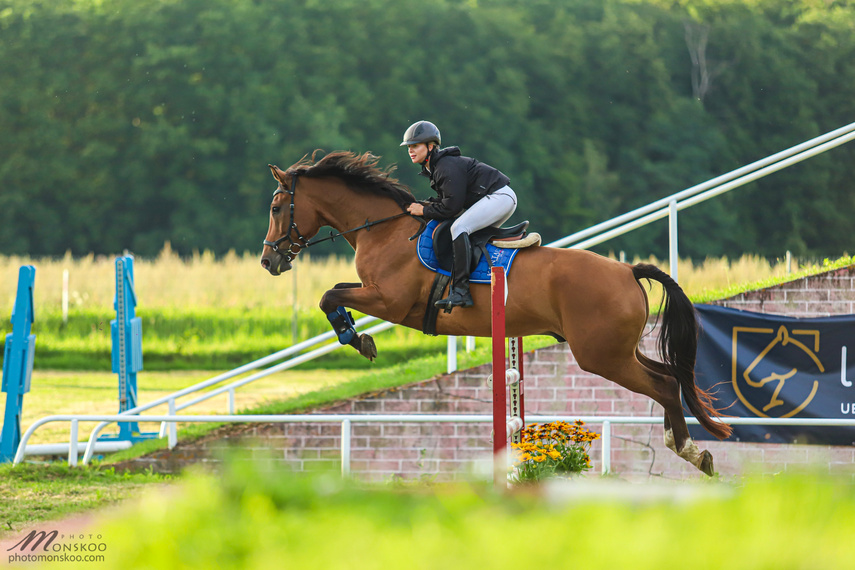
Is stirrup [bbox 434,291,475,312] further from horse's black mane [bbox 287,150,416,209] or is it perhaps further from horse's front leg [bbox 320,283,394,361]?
horse's black mane [bbox 287,150,416,209]

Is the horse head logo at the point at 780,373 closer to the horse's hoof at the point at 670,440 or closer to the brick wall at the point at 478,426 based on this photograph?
the brick wall at the point at 478,426

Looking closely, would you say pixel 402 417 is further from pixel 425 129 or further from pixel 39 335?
pixel 39 335

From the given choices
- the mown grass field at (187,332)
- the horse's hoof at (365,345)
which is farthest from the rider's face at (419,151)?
the mown grass field at (187,332)

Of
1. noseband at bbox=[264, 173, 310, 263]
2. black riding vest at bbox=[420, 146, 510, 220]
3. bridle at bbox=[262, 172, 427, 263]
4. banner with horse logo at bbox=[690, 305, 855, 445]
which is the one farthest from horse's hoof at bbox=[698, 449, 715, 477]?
noseband at bbox=[264, 173, 310, 263]

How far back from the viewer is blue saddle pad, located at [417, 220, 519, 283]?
5441 millimetres

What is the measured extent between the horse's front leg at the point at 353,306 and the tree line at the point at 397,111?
75.4 ft

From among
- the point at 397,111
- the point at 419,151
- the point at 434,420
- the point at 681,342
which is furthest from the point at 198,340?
the point at 397,111

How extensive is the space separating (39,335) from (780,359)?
16.2 meters

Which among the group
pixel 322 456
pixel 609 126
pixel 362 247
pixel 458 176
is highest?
pixel 609 126

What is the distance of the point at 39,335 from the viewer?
19344 millimetres

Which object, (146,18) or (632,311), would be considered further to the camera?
(146,18)

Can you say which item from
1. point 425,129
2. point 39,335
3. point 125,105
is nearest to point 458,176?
point 425,129

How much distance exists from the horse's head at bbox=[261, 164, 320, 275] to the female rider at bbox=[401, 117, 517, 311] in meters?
0.71

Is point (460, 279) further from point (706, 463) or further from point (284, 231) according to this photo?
point (706, 463)
